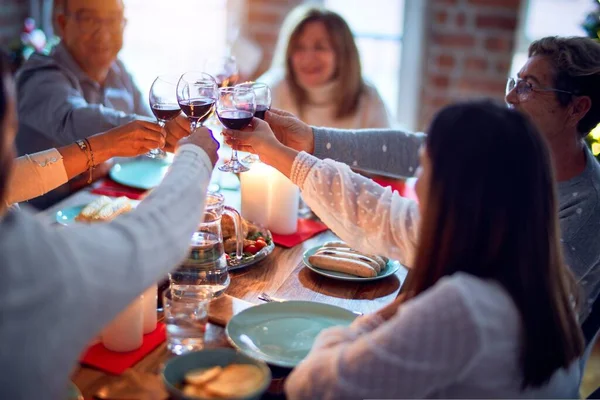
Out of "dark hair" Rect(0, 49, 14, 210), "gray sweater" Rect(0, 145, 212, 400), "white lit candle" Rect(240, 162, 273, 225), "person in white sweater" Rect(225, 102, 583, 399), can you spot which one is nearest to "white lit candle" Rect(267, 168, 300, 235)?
"white lit candle" Rect(240, 162, 273, 225)

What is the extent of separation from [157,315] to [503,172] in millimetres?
758

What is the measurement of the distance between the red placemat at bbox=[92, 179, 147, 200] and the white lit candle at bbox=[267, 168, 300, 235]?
19.7 inches

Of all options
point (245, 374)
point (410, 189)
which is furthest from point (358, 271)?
point (410, 189)

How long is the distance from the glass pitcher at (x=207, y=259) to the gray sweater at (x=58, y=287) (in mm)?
417

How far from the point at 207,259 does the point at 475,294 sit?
0.65 metres

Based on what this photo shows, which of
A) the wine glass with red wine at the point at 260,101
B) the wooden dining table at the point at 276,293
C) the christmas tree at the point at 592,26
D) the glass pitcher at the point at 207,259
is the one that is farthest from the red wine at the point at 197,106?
the christmas tree at the point at 592,26

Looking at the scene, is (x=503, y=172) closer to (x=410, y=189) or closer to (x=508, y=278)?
(x=508, y=278)

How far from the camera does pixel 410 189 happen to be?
2236mm

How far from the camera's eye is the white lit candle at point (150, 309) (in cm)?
125

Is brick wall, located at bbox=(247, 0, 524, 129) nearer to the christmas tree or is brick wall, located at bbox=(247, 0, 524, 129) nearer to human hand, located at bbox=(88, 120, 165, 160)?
the christmas tree

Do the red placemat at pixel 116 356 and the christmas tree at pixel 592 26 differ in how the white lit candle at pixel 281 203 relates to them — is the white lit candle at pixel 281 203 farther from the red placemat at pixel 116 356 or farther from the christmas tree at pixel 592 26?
the christmas tree at pixel 592 26

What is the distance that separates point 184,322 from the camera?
1198 mm

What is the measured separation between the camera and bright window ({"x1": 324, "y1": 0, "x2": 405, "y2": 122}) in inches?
145

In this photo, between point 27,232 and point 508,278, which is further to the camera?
point 508,278
